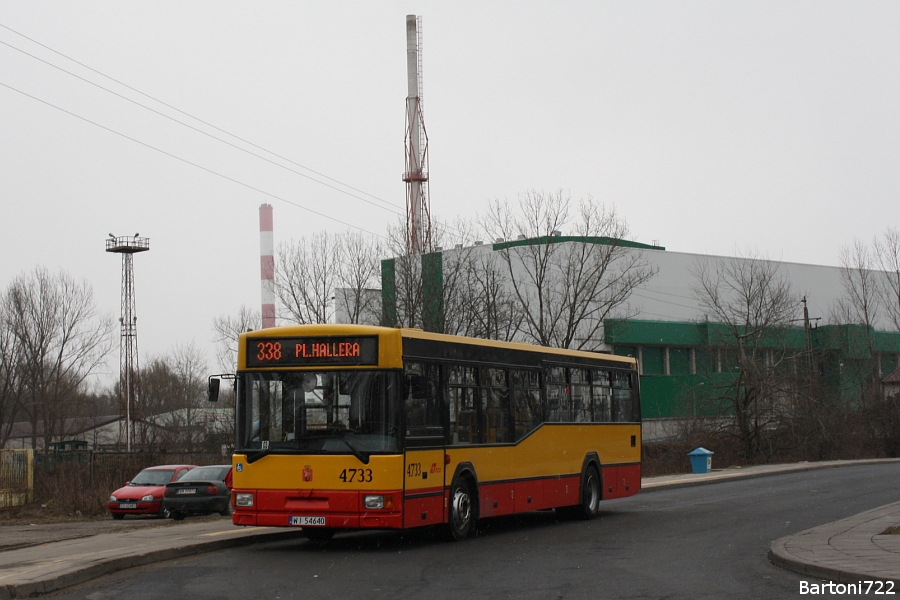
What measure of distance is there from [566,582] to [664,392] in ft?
200

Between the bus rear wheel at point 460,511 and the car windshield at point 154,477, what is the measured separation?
42.3ft

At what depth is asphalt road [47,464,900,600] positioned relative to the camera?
10281 millimetres

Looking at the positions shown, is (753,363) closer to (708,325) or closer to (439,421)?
(708,325)

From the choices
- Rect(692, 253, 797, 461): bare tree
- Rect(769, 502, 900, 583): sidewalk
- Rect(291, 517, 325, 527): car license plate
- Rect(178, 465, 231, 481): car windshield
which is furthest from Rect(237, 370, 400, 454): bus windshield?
Rect(692, 253, 797, 461): bare tree

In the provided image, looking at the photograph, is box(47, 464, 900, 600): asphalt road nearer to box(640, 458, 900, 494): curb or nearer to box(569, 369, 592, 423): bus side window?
box(569, 369, 592, 423): bus side window

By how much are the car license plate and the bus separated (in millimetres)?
13

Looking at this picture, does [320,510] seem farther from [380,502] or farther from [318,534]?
[318,534]

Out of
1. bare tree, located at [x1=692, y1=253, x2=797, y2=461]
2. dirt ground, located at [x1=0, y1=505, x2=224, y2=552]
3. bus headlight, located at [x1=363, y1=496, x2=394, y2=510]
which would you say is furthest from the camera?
bare tree, located at [x1=692, y1=253, x2=797, y2=461]

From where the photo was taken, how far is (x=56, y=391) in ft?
219

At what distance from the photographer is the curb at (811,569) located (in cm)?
1013

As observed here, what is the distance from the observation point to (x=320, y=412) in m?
14.0

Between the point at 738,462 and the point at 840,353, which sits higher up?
the point at 840,353

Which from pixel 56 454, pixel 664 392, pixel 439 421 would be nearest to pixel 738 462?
pixel 664 392

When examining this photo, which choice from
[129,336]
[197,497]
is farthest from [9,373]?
[197,497]
